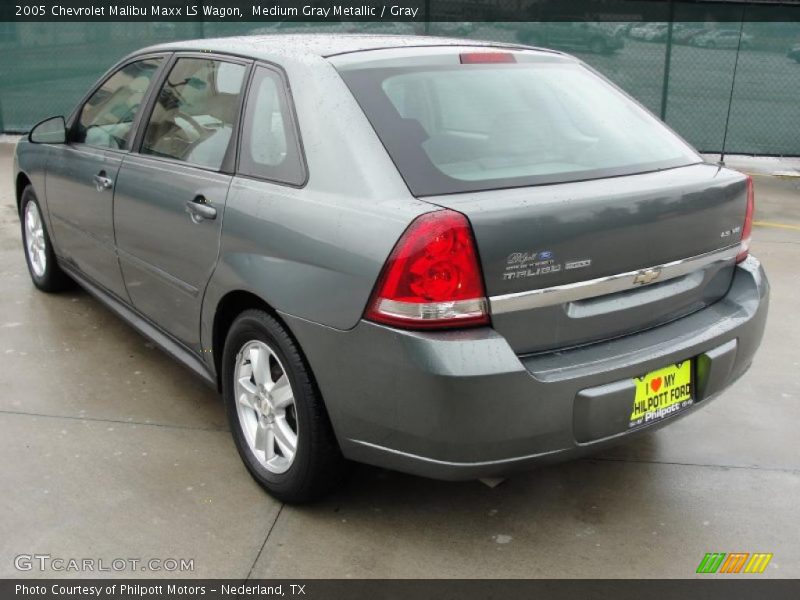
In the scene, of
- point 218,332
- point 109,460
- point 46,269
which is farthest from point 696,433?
point 46,269

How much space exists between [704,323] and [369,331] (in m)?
1.23

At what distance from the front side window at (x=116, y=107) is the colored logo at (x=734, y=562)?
305 centimetres

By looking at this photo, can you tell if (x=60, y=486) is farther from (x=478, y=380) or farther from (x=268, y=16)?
(x=268, y=16)

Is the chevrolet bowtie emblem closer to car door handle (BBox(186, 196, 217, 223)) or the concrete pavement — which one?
the concrete pavement

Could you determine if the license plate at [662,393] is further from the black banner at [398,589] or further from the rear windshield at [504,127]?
the rear windshield at [504,127]

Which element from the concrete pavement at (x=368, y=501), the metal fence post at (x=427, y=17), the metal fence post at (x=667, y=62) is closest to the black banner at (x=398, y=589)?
the concrete pavement at (x=368, y=501)

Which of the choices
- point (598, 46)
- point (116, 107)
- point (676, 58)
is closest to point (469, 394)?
point (116, 107)

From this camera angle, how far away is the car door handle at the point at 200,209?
10.3 ft

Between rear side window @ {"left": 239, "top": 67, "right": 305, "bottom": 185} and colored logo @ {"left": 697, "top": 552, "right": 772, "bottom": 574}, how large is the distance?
1.85 meters

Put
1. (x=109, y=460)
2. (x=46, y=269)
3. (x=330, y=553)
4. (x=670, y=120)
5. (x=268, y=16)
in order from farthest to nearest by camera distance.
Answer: (x=268, y=16) < (x=670, y=120) < (x=46, y=269) < (x=109, y=460) < (x=330, y=553)

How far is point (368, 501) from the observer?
3.11 metres

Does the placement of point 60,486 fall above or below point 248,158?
below

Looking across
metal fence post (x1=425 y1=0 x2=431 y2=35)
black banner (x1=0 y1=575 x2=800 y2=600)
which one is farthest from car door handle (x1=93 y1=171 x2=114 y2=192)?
metal fence post (x1=425 y1=0 x2=431 y2=35)

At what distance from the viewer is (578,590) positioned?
2.64 meters
